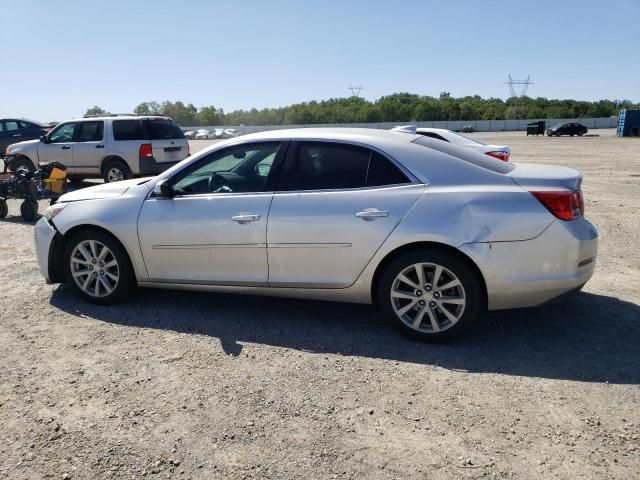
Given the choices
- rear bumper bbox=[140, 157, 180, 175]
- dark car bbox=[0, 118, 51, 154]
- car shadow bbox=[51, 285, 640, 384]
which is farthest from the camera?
dark car bbox=[0, 118, 51, 154]

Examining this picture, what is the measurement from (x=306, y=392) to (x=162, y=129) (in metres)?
10.7

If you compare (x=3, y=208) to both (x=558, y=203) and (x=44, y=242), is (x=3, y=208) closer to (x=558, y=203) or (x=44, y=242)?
(x=44, y=242)

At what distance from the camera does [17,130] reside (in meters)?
21.5

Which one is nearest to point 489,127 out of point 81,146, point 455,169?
point 81,146

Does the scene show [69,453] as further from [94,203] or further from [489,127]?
[489,127]

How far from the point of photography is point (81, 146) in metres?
12.9

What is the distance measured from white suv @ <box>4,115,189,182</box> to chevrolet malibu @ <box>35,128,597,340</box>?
7.72 meters

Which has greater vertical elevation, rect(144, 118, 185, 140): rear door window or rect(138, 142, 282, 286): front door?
rect(144, 118, 185, 140): rear door window

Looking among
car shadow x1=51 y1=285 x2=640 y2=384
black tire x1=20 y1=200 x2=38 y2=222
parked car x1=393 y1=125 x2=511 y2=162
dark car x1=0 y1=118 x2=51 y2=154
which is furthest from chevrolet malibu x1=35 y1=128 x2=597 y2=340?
dark car x1=0 y1=118 x2=51 y2=154


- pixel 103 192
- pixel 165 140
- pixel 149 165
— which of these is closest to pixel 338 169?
pixel 103 192

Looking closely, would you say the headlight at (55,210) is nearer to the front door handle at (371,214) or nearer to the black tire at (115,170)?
the front door handle at (371,214)

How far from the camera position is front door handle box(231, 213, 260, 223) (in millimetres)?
4406

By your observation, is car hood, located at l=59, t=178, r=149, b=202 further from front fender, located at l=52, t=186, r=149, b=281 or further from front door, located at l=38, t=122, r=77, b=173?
front door, located at l=38, t=122, r=77, b=173

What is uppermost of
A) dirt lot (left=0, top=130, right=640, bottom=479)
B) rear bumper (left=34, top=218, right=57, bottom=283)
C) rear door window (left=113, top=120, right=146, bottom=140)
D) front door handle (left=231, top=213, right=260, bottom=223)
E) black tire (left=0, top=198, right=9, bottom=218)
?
rear door window (left=113, top=120, right=146, bottom=140)
